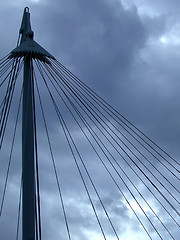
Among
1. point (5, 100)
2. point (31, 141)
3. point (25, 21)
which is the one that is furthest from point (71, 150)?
point (25, 21)

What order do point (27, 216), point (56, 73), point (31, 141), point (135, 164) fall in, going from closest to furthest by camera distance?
point (27, 216)
point (31, 141)
point (135, 164)
point (56, 73)

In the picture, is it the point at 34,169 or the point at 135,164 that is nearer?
the point at 34,169

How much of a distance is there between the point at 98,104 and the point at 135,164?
2510 millimetres

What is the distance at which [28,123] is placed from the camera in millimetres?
16359

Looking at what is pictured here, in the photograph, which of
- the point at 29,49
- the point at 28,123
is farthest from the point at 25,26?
the point at 28,123

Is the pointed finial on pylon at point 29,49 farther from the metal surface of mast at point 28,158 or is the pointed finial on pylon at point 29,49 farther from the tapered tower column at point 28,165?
the tapered tower column at point 28,165

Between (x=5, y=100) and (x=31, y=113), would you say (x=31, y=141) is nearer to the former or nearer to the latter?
(x=31, y=113)

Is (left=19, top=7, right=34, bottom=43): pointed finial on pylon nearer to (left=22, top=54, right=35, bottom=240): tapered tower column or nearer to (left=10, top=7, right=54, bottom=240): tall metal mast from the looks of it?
(left=10, top=7, right=54, bottom=240): tall metal mast

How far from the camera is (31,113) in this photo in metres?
16.6

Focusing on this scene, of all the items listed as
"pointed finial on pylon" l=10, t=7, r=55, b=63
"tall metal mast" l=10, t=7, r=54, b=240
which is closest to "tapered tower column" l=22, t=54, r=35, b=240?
"tall metal mast" l=10, t=7, r=54, b=240

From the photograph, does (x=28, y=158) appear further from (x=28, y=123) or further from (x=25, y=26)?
(x=25, y=26)

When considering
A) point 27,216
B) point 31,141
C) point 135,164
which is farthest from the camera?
point 135,164

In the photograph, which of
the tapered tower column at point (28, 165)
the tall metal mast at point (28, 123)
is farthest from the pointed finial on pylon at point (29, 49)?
the tapered tower column at point (28, 165)

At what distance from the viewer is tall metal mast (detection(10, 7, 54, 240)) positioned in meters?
15.1
